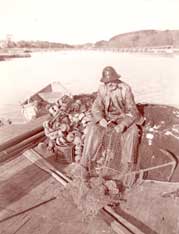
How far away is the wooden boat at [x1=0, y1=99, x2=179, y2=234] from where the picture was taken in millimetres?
2287

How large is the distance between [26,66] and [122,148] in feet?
8.80

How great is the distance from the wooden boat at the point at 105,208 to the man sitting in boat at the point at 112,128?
30cm

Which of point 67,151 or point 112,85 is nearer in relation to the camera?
point 112,85

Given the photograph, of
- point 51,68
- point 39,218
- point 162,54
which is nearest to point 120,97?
point 162,54

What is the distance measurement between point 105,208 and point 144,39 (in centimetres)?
227

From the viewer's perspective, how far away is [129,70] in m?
4.49

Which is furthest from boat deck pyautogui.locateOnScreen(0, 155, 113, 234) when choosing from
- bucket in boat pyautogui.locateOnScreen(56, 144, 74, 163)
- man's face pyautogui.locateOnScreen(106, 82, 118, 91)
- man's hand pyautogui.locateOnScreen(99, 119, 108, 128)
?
man's face pyautogui.locateOnScreen(106, 82, 118, 91)

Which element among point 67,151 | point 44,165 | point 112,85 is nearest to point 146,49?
point 112,85

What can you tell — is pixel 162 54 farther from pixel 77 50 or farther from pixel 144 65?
pixel 77 50

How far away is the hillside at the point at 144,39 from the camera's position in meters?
3.35

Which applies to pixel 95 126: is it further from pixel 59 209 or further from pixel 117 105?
pixel 59 209

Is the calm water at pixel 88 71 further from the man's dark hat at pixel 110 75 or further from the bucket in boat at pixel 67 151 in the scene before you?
the bucket in boat at pixel 67 151

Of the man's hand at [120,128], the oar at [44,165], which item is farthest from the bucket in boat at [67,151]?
the man's hand at [120,128]

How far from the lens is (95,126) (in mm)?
2977
